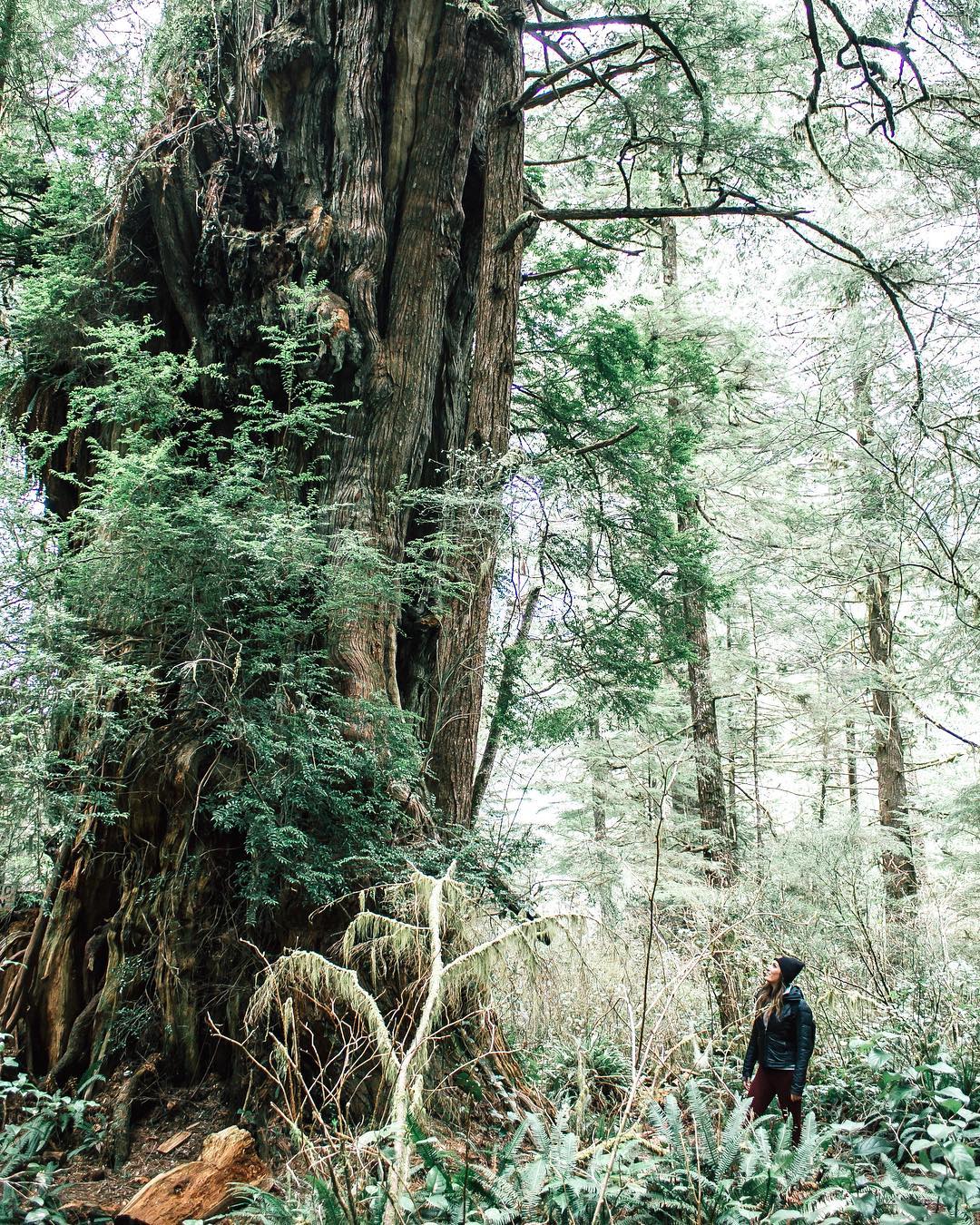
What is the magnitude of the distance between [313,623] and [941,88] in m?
7.04

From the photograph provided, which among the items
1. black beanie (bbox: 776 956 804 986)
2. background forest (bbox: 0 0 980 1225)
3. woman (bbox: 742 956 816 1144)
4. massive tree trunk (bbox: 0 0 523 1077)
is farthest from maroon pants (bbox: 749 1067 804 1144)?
massive tree trunk (bbox: 0 0 523 1077)

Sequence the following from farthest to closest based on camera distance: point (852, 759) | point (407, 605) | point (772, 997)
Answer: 1. point (852, 759)
2. point (407, 605)
3. point (772, 997)

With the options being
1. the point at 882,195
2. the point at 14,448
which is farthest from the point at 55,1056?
the point at 882,195

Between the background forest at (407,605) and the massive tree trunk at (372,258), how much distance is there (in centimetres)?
3

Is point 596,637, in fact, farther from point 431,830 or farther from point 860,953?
point 860,953

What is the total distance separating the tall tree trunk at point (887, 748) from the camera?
11.7m

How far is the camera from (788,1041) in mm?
5012

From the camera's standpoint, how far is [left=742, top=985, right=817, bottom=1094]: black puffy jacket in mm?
4910

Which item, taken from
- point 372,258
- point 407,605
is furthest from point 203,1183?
point 372,258

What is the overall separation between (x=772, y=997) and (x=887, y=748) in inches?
343

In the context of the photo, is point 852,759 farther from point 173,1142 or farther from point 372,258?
point 173,1142

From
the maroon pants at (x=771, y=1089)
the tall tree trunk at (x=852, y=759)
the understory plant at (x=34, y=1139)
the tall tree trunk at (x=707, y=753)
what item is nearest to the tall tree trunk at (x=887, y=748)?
the tall tree trunk at (x=852, y=759)

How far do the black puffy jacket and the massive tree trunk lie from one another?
2.39 meters

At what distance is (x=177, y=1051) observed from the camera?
4715 mm
